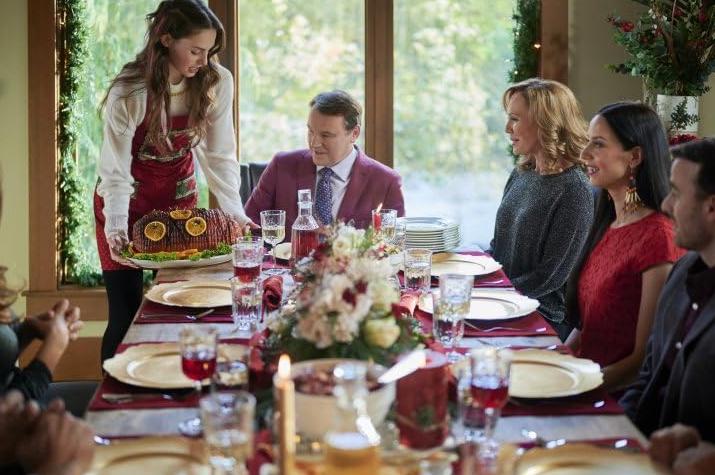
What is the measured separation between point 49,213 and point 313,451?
10.9 ft

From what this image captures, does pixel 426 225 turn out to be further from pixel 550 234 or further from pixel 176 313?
pixel 176 313

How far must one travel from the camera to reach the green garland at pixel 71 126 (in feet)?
15.5

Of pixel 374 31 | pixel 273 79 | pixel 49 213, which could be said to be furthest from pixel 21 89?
pixel 374 31

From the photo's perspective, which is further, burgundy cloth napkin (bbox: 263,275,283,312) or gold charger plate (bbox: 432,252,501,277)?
gold charger plate (bbox: 432,252,501,277)

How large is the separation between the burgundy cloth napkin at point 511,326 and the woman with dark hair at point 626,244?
223 mm

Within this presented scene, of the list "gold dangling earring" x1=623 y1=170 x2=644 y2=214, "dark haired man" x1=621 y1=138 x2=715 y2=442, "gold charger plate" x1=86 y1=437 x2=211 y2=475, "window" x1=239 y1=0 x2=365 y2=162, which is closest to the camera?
"gold charger plate" x1=86 y1=437 x2=211 y2=475

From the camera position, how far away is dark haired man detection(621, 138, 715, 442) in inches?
82.9

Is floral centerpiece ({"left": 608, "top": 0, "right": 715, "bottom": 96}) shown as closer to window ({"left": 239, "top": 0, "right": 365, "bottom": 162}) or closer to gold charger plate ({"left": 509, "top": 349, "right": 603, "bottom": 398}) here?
window ({"left": 239, "top": 0, "right": 365, "bottom": 162})

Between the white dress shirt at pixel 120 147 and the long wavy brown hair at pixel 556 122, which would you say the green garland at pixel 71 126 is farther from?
the long wavy brown hair at pixel 556 122


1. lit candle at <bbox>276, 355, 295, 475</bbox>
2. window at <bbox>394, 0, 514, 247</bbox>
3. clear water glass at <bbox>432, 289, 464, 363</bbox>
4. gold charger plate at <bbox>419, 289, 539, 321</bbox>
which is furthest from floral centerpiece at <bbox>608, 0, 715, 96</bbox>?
lit candle at <bbox>276, 355, 295, 475</bbox>

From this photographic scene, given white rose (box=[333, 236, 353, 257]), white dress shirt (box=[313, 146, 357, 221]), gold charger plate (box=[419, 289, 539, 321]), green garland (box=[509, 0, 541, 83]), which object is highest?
green garland (box=[509, 0, 541, 83])

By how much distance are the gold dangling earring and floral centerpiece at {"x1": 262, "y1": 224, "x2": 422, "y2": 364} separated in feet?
3.48

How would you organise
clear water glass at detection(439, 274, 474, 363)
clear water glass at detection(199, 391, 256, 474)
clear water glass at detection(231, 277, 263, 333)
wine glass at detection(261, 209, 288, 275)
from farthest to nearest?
wine glass at detection(261, 209, 288, 275) < clear water glass at detection(231, 277, 263, 333) < clear water glass at detection(439, 274, 474, 363) < clear water glass at detection(199, 391, 256, 474)

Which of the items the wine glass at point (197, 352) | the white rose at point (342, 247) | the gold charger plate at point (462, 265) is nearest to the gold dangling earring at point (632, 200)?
the gold charger plate at point (462, 265)
